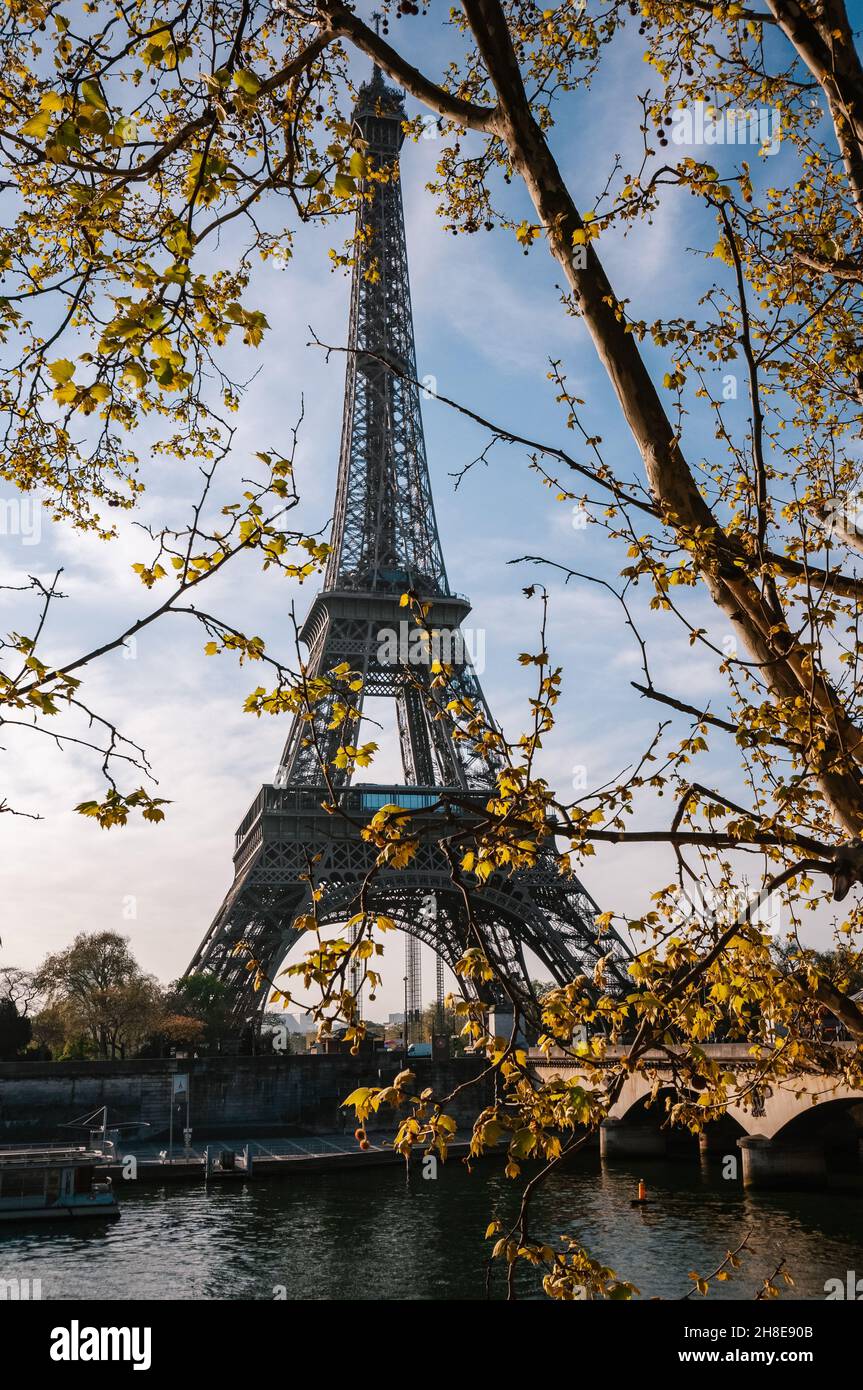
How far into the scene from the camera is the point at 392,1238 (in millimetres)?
27562

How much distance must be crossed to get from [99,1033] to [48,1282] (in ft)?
149

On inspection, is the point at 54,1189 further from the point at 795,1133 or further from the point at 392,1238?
the point at 795,1133

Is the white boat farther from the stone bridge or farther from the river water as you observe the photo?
the stone bridge

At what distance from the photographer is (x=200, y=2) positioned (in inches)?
275

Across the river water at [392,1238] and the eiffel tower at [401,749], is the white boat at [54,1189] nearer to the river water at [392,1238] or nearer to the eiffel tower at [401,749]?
the river water at [392,1238]

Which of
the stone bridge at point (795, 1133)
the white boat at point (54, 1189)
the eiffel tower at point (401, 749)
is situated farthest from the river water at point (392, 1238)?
the eiffel tower at point (401, 749)

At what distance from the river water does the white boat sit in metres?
0.85

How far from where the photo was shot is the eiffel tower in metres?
55.0

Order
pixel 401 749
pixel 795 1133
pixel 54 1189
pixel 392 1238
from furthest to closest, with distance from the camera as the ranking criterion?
pixel 401 749 < pixel 795 1133 < pixel 54 1189 < pixel 392 1238

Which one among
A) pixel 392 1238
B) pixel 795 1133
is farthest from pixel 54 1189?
pixel 795 1133

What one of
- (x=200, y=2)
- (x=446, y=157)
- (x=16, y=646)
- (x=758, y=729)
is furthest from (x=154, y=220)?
(x=758, y=729)

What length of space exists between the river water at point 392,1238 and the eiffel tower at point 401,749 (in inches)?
460

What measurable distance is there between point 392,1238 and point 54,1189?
1148 centimetres
